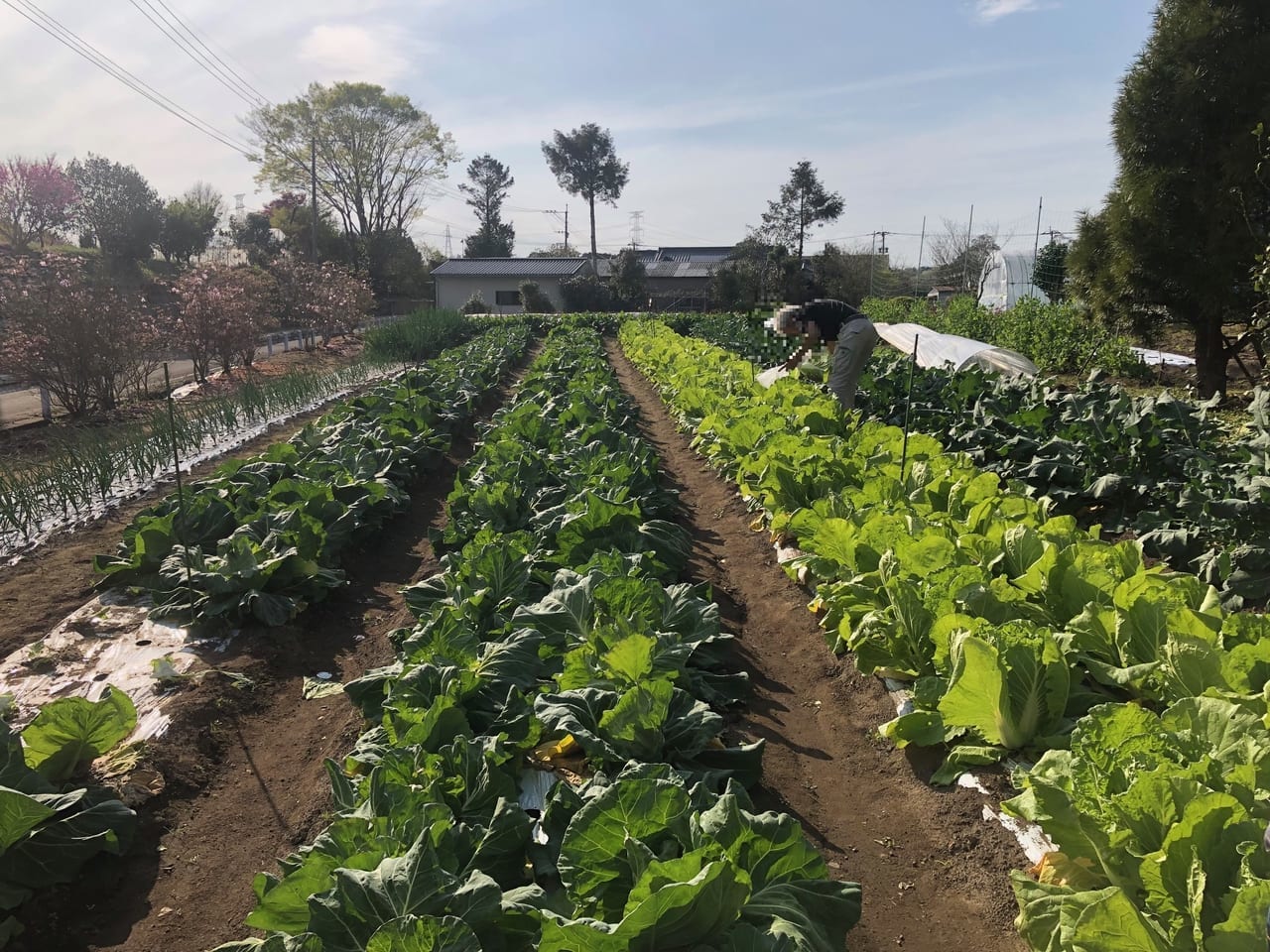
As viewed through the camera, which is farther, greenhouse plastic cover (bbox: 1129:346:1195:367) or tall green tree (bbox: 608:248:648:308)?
tall green tree (bbox: 608:248:648:308)

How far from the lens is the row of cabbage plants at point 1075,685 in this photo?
2.02 meters

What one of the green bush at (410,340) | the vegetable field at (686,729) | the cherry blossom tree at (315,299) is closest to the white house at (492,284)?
the cherry blossom tree at (315,299)

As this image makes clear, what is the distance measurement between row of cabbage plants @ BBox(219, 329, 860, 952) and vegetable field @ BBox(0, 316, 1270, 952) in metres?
0.01

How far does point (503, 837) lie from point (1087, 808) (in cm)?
171

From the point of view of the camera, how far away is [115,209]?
46125 millimetres

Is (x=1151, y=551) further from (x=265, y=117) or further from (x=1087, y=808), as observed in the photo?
(x=265, y=117)

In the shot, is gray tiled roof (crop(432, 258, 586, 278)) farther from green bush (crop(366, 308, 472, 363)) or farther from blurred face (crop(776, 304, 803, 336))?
blurred face (crop(776, 304, 803, 336))

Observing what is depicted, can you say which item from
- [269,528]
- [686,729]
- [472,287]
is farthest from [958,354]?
[472,287]

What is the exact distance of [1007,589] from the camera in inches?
138

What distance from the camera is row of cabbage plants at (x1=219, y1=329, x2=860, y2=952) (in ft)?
6.62

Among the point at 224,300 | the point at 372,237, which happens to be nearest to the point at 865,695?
the point at 224,300

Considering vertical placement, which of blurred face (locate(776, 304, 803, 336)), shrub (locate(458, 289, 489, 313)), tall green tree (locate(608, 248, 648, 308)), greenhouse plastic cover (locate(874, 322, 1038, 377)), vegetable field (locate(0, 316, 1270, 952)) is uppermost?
tall green tree (locate(608, 248, 648, 308))

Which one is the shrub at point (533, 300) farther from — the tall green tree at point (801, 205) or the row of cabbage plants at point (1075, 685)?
the row of cabbage plants at point (1075, 685)

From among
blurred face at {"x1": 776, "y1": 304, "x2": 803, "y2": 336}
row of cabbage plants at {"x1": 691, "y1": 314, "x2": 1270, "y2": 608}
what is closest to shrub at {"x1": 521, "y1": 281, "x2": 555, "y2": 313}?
row of cabbage plants at {"x1": 691, "y1": 314, "x2": 1270, "y2": 608}
